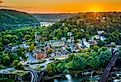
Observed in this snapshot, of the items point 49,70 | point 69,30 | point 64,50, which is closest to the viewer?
point 49,70

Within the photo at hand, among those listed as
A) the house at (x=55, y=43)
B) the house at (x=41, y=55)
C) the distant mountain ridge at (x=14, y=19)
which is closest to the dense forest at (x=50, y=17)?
the distant mountain ridge at (x=14, y=19)

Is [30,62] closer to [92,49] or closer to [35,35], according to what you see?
[35,35]

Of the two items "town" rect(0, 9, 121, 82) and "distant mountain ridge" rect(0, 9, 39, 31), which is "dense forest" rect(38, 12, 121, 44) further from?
"distant mountain ridge" rect(0, 9, 39, 31)

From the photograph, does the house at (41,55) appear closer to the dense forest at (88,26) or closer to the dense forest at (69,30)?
the dense forest at (69,30)

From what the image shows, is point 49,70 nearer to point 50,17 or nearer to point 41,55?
point 41,55

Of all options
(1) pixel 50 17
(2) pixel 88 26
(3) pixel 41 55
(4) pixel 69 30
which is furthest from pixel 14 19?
(2) pixel 88 26

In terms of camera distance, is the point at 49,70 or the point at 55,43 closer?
the point at 49,70

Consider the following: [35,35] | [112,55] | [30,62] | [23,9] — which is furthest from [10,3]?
[112,55]

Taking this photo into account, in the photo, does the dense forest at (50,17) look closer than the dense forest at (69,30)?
No
